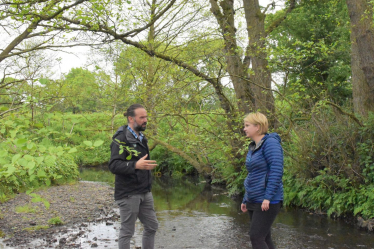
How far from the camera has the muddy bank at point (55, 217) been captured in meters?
7.09

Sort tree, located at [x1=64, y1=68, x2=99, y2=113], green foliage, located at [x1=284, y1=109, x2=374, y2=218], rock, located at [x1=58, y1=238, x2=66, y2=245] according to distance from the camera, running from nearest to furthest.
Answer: tree, located at [x1=64, y1=68, x2=99, y2=113], rock, located at [x1=58, y1=238, x2=66, y2=245], green foliage, located at [x1=284, y1=109, x2=374, y2=218]

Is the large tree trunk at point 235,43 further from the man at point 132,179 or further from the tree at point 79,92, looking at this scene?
the man at point 132,179

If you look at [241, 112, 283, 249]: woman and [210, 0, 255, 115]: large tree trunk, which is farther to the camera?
[210, 0, 255, 115]: large tree trunk

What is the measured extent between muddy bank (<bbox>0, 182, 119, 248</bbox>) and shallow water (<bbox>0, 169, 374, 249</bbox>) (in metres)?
0.23

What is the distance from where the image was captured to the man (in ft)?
14.6

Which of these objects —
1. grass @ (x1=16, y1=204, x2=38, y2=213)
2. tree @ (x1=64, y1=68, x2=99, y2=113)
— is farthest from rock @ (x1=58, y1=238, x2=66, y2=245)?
grass @ (x1=16, y1=204, x2=38, y2=213)

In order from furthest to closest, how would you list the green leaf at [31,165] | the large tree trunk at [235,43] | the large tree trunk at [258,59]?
1. the large tree trunk at [235,43]
2. the large tree trunk at [258,59]
3. the green leaf at [31,165]

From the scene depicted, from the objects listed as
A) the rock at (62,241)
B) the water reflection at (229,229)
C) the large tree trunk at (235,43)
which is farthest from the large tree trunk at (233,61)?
the rock at (62,241)

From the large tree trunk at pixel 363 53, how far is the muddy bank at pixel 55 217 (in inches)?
288

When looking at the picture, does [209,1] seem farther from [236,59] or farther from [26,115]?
[26,115]

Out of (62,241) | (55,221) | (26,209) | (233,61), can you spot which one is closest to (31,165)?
(62,241)

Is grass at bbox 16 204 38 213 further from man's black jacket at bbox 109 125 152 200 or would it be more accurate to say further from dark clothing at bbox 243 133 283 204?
dark clothing at bbox 243 133 283 204

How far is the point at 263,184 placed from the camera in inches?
164

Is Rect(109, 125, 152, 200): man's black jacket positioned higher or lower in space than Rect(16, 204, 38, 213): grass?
higher
